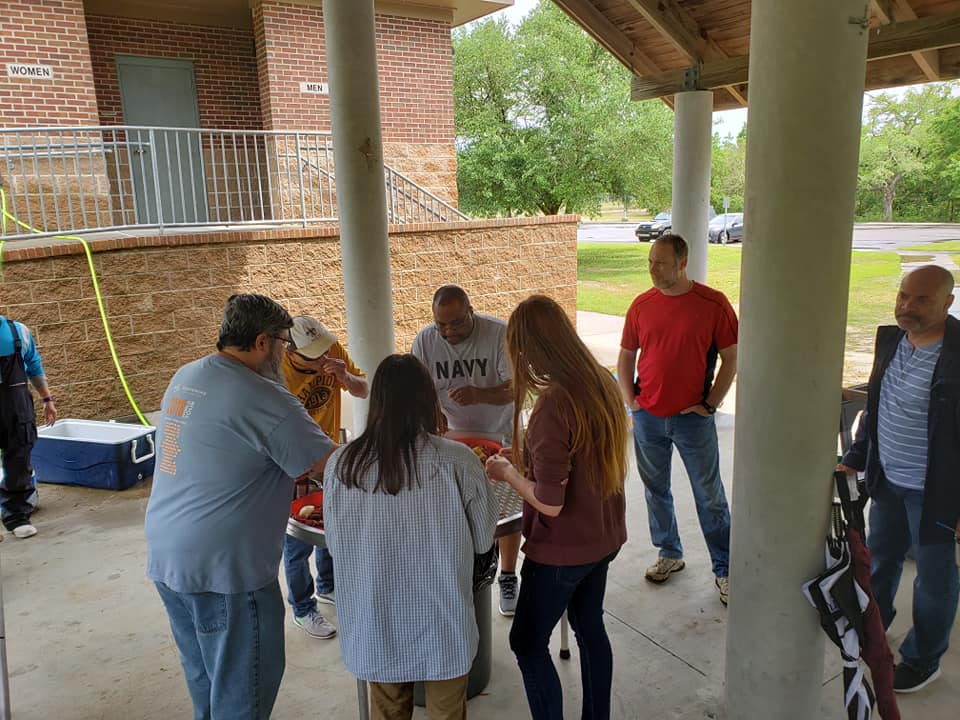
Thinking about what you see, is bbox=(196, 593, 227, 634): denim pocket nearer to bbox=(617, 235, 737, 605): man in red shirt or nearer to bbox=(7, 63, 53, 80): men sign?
bbox=(617, 235, 737, 605): man in red shirt

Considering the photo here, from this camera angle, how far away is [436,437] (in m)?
2.37

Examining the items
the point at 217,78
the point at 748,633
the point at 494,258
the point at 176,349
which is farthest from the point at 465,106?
the point at 748,633

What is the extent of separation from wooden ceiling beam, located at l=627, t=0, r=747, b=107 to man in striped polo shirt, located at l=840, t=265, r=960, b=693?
167 inches

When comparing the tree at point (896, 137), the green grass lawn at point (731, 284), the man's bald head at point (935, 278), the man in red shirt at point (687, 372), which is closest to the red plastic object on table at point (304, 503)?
the man in red shirt at point (687, 372)

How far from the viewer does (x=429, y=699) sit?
98.3 inches

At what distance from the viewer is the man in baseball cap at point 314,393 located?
146 inches

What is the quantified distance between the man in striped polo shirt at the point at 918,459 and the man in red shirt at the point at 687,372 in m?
0.80

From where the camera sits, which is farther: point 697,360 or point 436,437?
point 697,360

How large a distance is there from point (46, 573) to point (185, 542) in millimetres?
3284

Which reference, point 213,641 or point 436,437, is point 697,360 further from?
point 213,641

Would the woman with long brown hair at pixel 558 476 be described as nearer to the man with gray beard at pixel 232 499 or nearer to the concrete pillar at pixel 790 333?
the concrete pillar at pixel 790 333

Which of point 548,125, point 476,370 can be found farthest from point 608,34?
point 548,125

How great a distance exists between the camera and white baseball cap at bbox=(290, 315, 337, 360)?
368 cm

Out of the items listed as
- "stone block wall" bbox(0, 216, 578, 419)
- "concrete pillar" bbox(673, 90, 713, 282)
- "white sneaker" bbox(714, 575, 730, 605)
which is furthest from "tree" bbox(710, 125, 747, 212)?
"white sneaker" bbox(714, 575, 730, 605)
